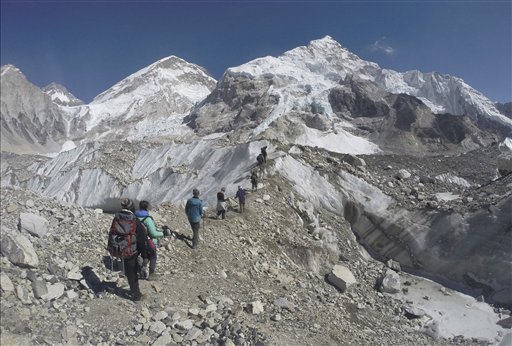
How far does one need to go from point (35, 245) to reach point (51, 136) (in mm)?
177648

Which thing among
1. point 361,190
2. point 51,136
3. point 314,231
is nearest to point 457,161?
point 361,190

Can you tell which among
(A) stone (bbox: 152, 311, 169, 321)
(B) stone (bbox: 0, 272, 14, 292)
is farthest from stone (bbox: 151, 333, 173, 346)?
(B) stone (bbox: 0, 272, 14, 292)

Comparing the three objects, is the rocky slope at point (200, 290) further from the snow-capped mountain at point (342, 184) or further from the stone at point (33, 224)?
the snow-capped mountain at point (342, 184)

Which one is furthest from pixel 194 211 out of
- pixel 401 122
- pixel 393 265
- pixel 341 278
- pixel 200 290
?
pixel 401 122

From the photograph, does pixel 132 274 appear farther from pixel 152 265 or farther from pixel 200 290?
pixel 200 290

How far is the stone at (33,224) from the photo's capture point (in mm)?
8336

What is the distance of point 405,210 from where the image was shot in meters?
17.6

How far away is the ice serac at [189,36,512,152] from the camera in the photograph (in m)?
105

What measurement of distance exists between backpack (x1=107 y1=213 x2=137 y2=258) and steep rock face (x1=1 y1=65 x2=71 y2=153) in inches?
5940

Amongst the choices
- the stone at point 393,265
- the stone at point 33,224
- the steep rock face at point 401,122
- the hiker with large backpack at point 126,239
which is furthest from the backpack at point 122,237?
the steep rock face at point 401,122

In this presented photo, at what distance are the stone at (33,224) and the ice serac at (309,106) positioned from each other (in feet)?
269

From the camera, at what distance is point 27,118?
519ft

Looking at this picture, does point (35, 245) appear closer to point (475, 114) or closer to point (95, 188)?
point (95, 188)

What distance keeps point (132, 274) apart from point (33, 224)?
2.45m
